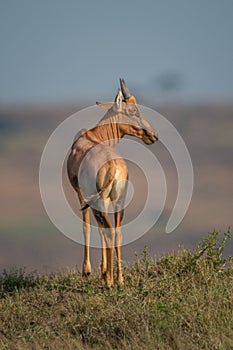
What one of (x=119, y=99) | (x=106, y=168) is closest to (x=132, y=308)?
(x=106, y=168)

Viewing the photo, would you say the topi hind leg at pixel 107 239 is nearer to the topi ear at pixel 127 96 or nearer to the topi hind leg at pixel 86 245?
the topi hind leg at pixel 86 245

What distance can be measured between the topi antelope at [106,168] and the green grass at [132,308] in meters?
0.77

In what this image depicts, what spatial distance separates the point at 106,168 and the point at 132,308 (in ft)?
9.70

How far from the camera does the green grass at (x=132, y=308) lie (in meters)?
10.1

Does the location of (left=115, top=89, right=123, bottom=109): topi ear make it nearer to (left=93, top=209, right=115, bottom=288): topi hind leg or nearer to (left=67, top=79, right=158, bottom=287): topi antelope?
(left=67, top=79, right=158, bottom=287): topi antelope

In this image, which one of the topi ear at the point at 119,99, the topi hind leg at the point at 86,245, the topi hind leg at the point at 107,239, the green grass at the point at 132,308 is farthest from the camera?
the topi hind leg at the point at 86,245

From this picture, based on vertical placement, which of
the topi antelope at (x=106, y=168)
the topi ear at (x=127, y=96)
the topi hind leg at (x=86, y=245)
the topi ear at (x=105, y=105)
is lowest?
the topi hind leg at (x=86, y=245)

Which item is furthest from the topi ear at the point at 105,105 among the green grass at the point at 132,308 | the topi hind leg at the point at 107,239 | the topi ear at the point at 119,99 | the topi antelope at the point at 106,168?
the green grass at the point at 132,308

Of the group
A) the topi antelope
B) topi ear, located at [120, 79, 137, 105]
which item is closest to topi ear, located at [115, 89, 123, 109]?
the topi antelope

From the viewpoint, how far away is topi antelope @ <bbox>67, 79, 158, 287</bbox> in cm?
1323

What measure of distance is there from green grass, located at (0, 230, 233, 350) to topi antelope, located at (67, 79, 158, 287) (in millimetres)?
773

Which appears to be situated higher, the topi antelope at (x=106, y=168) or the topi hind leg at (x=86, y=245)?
the topi antelope at (x=106, y=168)

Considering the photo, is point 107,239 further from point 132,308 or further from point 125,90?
point 125,90

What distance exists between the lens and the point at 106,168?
522 inches
